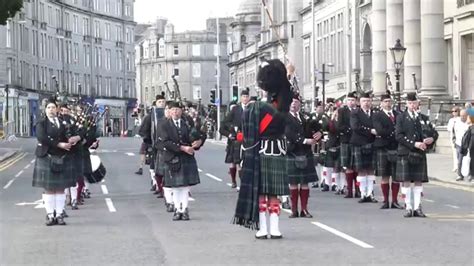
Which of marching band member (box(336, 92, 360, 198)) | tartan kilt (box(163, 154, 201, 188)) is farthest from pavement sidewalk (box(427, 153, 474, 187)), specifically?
tartan kilt (box(163, 154, 201, 188))

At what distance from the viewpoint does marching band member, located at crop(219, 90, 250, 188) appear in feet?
72.3

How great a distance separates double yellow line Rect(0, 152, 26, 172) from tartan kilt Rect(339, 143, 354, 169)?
19574 mm

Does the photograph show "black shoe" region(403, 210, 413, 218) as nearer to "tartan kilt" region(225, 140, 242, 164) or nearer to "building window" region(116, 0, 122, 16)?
"tartan kilt" region(225, 140, 242, 164)

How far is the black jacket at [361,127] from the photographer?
20.3 meters

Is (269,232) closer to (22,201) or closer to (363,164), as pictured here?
(363,164)

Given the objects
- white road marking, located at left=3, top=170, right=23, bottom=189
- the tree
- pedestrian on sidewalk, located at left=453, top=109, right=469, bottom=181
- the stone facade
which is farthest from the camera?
the stone facade

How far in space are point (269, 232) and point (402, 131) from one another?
405 cm

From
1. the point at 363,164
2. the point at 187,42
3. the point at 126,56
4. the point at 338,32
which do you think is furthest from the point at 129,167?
the point at 187,42

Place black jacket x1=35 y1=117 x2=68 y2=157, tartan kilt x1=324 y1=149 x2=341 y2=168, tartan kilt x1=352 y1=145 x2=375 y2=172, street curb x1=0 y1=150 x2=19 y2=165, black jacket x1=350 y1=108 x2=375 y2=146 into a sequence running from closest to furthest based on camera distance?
black jacket x1=35 y1=117 x2=68 y2=157, black jacket x1=350 y1=108 x2=375 y2=146, tartan kilt x1=352 y1=145 x2=375 y2=172, tartan kilt x1=324 y1=149 x2=341 y2=168, street curb x1=0 y1=150 x2=19 y2=165

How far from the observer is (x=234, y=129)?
23.3 meters

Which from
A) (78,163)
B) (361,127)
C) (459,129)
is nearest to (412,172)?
(361,127)

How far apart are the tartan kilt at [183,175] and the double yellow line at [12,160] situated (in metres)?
22.5

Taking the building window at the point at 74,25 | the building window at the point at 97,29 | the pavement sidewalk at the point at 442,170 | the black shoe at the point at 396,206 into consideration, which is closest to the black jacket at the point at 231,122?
the black shoe at the point at 396,206

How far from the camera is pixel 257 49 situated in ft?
348
